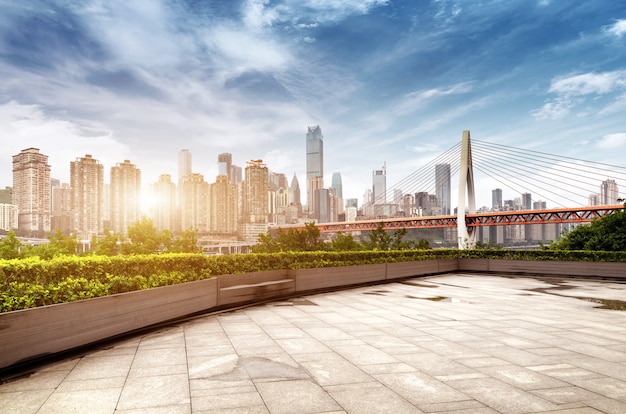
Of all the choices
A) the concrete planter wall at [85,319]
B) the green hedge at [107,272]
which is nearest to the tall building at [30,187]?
the green hedge at [107,272]

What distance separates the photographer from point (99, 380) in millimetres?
5543

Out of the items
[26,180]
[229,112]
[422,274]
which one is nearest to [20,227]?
[26,180]

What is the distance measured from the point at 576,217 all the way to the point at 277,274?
60.2 m

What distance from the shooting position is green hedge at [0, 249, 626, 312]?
263 inches

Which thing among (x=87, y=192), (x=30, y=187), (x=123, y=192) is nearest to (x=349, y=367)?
(x=30, y=187)

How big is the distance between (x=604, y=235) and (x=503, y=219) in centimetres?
3444

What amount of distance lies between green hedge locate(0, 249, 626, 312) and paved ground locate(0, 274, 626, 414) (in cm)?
114

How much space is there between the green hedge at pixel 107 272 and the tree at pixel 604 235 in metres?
23.8

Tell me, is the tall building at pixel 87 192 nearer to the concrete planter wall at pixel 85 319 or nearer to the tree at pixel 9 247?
the tree at pixel 9 247

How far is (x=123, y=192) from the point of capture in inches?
6486

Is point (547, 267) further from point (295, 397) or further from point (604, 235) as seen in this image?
point (295, 397)

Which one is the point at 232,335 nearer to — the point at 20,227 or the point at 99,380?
the point at 99,380

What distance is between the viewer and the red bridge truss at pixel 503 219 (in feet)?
175

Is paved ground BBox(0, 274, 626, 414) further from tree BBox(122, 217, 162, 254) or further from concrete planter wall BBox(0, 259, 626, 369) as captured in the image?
tree BBox(122, 217, 162, 254)
